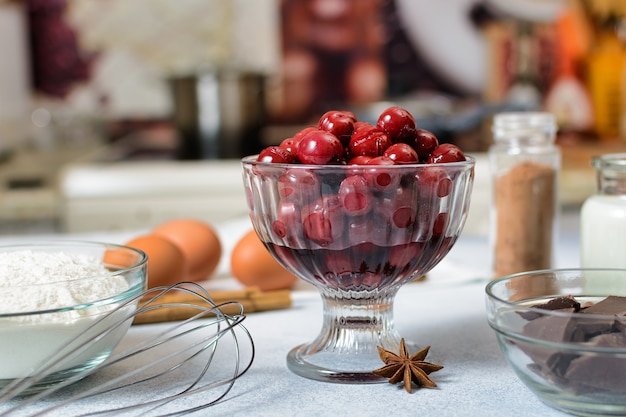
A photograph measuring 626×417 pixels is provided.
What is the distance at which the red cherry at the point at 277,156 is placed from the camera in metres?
0.66

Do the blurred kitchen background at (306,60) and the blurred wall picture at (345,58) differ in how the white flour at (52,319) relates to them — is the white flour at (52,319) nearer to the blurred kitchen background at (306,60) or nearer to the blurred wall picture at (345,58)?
the blurred kitchen background at (306,60)

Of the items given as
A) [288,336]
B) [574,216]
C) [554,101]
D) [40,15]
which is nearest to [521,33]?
[554,101]

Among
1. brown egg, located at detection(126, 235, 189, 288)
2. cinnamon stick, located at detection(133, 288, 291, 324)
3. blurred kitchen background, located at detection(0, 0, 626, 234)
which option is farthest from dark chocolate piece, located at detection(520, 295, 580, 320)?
blurred kitchen background, located at detection(0, 0, 626, 234)

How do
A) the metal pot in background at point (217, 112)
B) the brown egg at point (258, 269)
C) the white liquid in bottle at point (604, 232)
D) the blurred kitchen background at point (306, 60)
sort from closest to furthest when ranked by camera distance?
1. the white liquid in bottle at point (604, 232)
2. the brown egg at point (258, 269)
3. the metal pot in background at point (217, 112)
4. the blurred kitchen background at point (306, 60)

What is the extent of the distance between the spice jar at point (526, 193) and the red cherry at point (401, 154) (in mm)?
376

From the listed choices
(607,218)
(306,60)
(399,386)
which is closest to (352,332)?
(399,386)

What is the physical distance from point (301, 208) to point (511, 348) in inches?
7.6

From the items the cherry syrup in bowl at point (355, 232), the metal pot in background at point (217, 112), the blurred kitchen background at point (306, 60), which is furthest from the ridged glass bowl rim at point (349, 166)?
the blurred kitchen background at point (306, 60)

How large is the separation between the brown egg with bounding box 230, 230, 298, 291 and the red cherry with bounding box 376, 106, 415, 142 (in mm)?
316

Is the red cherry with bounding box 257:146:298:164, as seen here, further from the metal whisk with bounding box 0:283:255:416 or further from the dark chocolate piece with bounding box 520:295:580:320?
the dark chocolate piece with bounding box 520:295:580:320

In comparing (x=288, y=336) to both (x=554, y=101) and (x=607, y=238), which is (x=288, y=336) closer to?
(x=607, y=238)

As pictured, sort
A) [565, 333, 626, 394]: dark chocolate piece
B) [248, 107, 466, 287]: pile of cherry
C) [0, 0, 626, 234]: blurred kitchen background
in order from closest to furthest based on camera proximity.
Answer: [565, 333, 626, 394]: dark chocolate piece, [248, 107, 466, 287]: pile of cherry, [0, 0, 626, 234]: blurred kitchen background

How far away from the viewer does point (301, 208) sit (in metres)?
0.63

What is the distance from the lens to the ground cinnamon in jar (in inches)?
37.9
